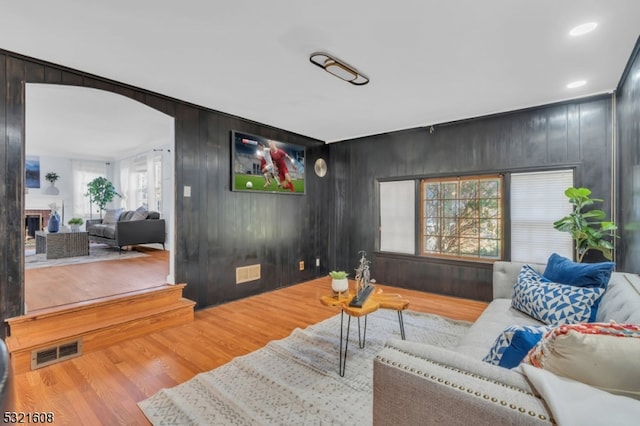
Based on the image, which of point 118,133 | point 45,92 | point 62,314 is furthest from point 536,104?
point 118,133

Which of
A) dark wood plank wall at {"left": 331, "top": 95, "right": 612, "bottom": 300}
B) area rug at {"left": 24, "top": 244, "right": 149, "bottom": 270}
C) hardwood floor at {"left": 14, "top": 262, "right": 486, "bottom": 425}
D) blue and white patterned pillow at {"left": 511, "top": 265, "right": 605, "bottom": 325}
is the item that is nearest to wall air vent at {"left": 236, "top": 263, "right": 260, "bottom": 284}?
hardwood floor at {"left": 14, "top": 262, "right": 486, "bottom": 425}

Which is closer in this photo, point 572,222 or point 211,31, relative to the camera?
point 211,31

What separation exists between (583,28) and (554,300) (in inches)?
71.9

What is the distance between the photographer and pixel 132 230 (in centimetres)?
590

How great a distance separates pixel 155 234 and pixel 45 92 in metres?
3.22

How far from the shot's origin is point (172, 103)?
3.34 meters

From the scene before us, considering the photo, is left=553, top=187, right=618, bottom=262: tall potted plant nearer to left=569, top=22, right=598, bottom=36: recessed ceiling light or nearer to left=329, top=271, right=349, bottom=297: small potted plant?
left=569, top=22, right=598, bottom=36: recessed ceiling light

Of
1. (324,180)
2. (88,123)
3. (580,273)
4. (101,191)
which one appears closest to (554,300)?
(580,273)

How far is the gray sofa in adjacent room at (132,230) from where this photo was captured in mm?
5805

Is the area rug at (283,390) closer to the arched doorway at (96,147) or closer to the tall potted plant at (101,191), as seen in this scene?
the arched doorway at (96,147)

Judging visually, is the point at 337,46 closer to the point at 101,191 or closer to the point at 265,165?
the point at 265,165

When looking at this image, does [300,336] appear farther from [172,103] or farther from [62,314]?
[172,103]

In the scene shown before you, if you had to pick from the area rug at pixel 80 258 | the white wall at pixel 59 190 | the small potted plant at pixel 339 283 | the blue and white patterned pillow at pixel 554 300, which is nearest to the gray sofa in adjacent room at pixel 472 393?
the blue and white patterned pillow at pixel 554 300

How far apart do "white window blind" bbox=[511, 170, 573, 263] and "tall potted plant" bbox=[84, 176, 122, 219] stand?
910 cm
